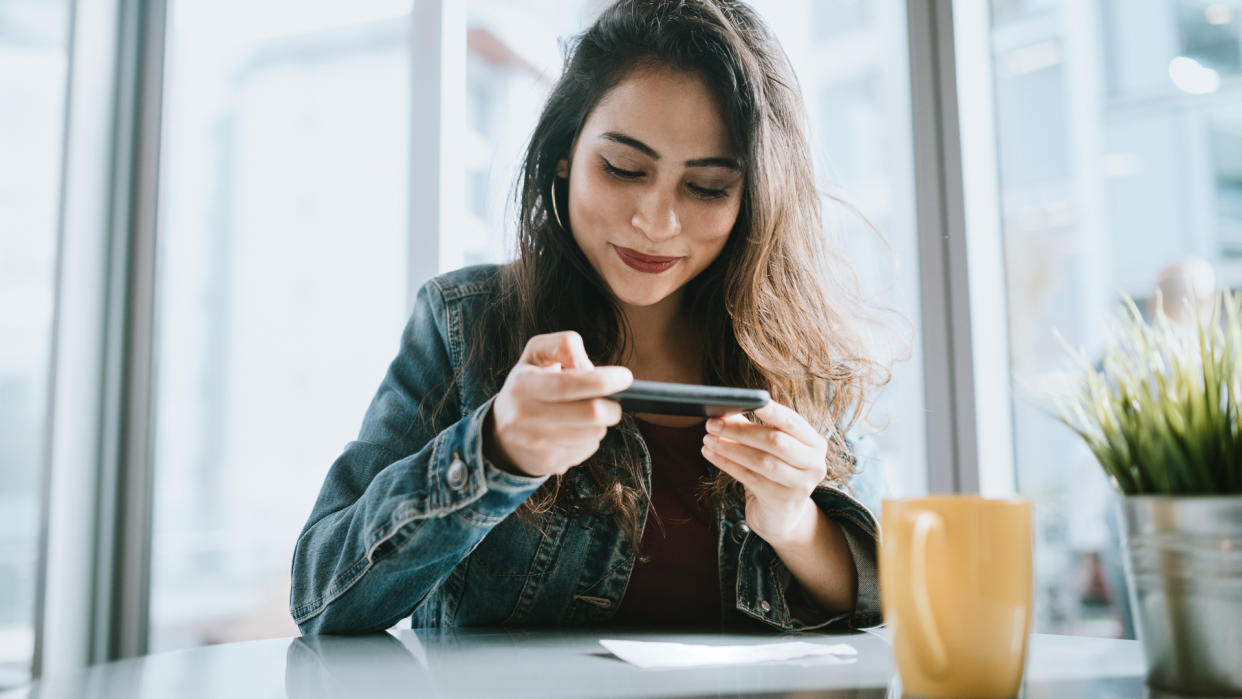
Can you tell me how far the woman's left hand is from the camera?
0.80 m

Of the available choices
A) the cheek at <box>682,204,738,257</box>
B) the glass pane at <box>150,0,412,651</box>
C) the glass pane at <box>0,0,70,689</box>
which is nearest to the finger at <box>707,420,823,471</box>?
the cheek at <box>682,204,738,257</box>

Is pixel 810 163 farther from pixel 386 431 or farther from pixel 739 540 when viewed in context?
pixel 386 431

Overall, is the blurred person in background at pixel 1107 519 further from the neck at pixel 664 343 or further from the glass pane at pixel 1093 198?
the neck at pixel 664 343

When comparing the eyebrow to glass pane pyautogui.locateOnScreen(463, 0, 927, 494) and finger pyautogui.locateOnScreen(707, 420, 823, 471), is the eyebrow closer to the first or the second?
glass pane pyautogui.locateOnScreen(463, 0, 927, 494)

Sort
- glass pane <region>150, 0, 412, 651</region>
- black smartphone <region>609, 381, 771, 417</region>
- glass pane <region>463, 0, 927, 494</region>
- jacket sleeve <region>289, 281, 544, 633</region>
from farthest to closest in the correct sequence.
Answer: glass pane <region>150, 0, 412, 651</region> < glass pane <region>463, 0, 927, 494</region> < jacket sleeve <region>289, 281, 544, 633</region> < black smartphone <region>609, 381, 771, 417</region>

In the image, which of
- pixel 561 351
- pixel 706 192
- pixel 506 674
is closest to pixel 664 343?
pixel 706 192

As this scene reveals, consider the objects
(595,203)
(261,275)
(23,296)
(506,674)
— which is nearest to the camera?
(506,674)

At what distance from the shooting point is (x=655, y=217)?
1049 mm

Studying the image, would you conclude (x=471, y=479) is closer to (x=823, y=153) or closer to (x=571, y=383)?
(x=571, y=383)

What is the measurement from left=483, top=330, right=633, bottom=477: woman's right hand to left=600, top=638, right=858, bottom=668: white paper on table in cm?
17

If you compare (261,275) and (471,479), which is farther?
(261,275)

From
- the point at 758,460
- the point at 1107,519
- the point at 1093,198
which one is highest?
the point at 1093,198

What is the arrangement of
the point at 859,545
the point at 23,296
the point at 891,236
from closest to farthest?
the point at 859,545 → the point at 891,236 → the point at 23,296

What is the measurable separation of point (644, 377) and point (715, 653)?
59 centimetres
